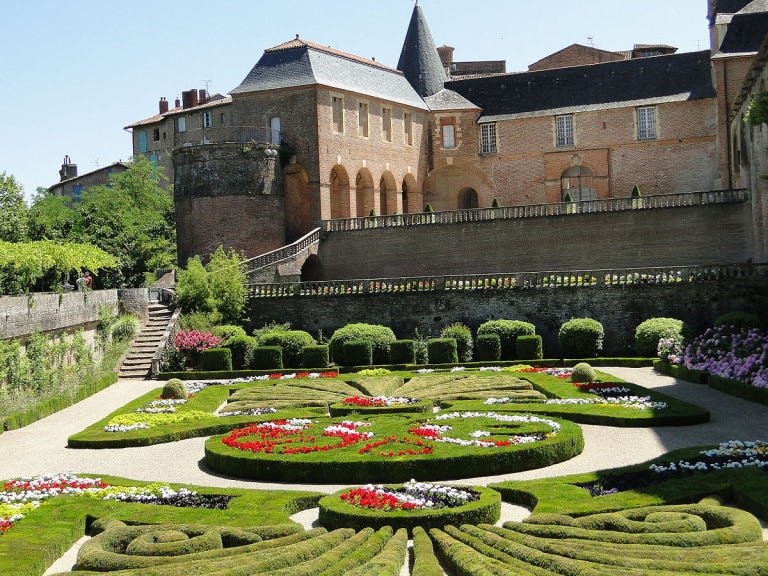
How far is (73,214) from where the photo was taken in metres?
66.9

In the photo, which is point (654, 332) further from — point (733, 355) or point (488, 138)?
point (488, 138)

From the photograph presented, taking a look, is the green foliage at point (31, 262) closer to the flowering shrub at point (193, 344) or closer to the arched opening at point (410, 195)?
the flowering shrub at point (193, 344)

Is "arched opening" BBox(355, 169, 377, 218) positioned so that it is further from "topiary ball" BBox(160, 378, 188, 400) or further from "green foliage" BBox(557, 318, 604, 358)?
"topiary ball" BBox(160, 378, 188, 400)

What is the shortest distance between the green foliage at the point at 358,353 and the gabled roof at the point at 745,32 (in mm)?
26839

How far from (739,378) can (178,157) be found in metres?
33.7

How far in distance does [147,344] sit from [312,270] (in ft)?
48.2

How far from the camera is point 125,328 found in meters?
38.3

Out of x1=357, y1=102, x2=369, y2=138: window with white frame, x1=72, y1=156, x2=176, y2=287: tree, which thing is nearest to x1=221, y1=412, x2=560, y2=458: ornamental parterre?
x1=72, y1=156, x2=176, y2=287: tree

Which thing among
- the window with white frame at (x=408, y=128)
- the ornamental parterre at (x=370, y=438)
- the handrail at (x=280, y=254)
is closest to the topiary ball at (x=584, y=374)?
the ornamental parterre at (x=370, y=438)

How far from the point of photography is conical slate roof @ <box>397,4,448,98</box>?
6366 cm

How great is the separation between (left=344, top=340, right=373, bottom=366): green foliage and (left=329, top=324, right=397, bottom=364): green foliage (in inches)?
17.5

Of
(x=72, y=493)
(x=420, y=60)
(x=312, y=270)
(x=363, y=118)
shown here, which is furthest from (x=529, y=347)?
(x=420, y=60)

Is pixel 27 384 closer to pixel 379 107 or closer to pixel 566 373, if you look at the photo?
pixel 566 373

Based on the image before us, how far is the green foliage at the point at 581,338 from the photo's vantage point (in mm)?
35062
